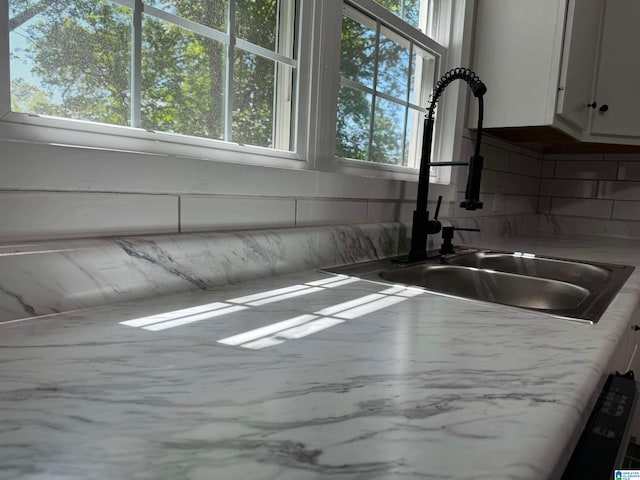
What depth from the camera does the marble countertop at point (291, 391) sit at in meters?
0.33

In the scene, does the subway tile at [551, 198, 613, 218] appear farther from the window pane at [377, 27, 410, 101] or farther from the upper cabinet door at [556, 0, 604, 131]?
the window pane at [377, 27, 410, 101]

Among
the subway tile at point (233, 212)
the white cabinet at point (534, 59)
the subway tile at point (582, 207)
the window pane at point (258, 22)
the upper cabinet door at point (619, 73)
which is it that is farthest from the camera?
the subway tile at point (582, 207)

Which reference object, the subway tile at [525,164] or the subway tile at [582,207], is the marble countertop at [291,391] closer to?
the subway tile at [525,164]

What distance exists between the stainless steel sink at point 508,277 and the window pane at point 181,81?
1.49 feet

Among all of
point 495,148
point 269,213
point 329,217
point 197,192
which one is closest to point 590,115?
point 495,148

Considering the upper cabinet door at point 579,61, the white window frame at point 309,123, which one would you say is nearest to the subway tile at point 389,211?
the white window frame at point 309,123

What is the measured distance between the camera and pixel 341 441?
1.16 feet

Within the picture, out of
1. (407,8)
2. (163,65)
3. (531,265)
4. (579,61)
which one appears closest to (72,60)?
(163,65)

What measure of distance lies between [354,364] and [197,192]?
19.5 inches

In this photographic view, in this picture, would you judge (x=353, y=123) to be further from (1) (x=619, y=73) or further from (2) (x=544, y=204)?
(2) (x=544, y=204)

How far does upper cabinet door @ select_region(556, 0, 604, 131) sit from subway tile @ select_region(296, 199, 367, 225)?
98cm

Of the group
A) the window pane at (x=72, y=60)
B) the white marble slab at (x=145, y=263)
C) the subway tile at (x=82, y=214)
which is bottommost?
the white marble slab at (x=145, y=263)

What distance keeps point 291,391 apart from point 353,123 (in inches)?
44.5

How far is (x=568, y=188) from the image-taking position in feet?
8.89
